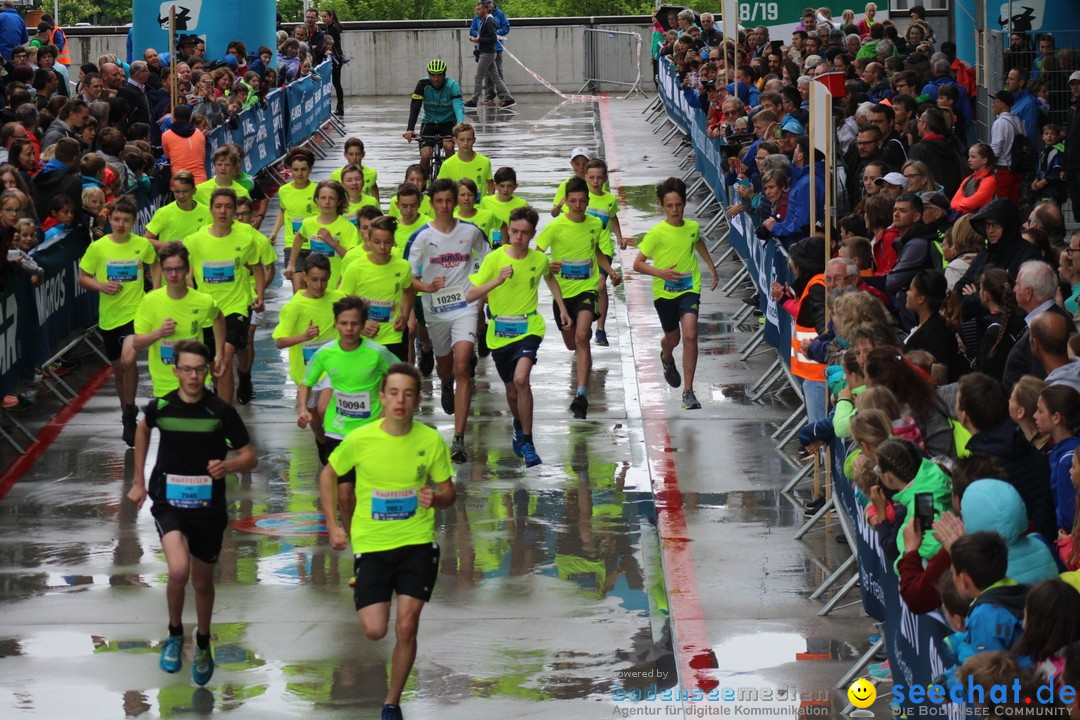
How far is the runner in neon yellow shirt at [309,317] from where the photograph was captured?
11938 mm

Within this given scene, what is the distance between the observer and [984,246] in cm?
1184

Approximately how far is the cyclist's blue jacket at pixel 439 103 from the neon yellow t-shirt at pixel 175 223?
8593mm

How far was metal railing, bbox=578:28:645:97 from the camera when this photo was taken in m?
38.6

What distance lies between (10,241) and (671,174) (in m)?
14.3

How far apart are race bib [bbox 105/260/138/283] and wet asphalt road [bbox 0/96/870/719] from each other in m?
1.39

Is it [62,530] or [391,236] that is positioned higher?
[391,236]

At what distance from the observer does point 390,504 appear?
8.39 m

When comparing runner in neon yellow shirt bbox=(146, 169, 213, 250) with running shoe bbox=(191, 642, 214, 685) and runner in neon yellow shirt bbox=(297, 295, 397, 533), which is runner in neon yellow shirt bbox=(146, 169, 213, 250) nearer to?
runner in neon yellow shirt bbox=(297, 295, 397, 533)

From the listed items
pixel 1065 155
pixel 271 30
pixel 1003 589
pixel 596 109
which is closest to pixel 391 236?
pixel 1003 589

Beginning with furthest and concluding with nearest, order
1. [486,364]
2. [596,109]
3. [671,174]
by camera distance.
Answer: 1. [596,109]
2. [671,174]
3. [486,364]

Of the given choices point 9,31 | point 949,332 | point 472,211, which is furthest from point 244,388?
point 9,31

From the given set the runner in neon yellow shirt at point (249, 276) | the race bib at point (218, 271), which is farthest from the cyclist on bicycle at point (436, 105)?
the race bib at point (218, 271)

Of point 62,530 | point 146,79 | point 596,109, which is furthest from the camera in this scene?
point 596,109

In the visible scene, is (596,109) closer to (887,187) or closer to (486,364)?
(486,364)
